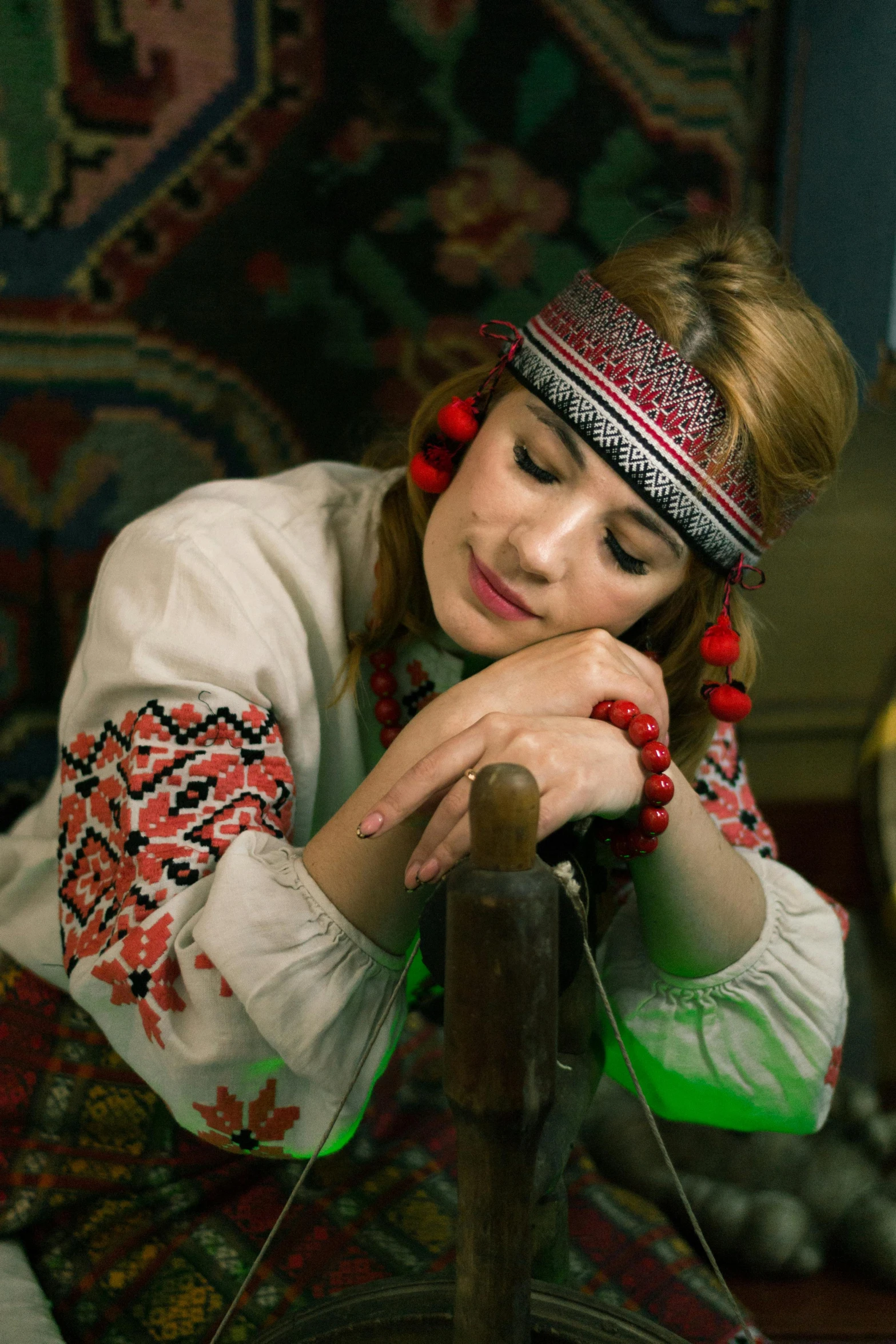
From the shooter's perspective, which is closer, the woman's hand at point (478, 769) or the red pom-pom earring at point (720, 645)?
the woman's hand at point (478, 769)

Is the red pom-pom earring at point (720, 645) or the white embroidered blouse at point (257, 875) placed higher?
the red pom-pom earring at point (720, 645)

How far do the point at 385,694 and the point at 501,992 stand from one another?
65 centimetres

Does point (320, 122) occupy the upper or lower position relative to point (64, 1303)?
upper

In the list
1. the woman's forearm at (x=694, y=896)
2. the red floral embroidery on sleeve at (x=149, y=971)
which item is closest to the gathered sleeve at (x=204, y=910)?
the red floral embroidery on sleeve at (x=149, y=971)

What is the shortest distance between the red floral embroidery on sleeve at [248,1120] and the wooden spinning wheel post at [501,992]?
0.38 m

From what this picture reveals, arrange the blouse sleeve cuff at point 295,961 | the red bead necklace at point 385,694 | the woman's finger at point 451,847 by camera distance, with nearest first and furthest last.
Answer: the woman's finger at point 451,847, the blouse sleeve cuff at point 295,961, the red bead necklace at point 385,694

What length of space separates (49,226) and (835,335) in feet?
3.58

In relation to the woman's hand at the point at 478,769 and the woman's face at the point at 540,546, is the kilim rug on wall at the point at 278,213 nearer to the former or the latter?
the woman's face at the point at 540,546

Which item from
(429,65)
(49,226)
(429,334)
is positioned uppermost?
(429,65)

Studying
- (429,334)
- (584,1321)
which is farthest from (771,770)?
(584,1321)

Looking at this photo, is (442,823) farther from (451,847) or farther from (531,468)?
(531,468)

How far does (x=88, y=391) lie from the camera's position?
1669 millimetres

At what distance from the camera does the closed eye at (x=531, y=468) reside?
1.01 m

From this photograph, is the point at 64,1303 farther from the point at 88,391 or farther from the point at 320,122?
the point at 320,122
